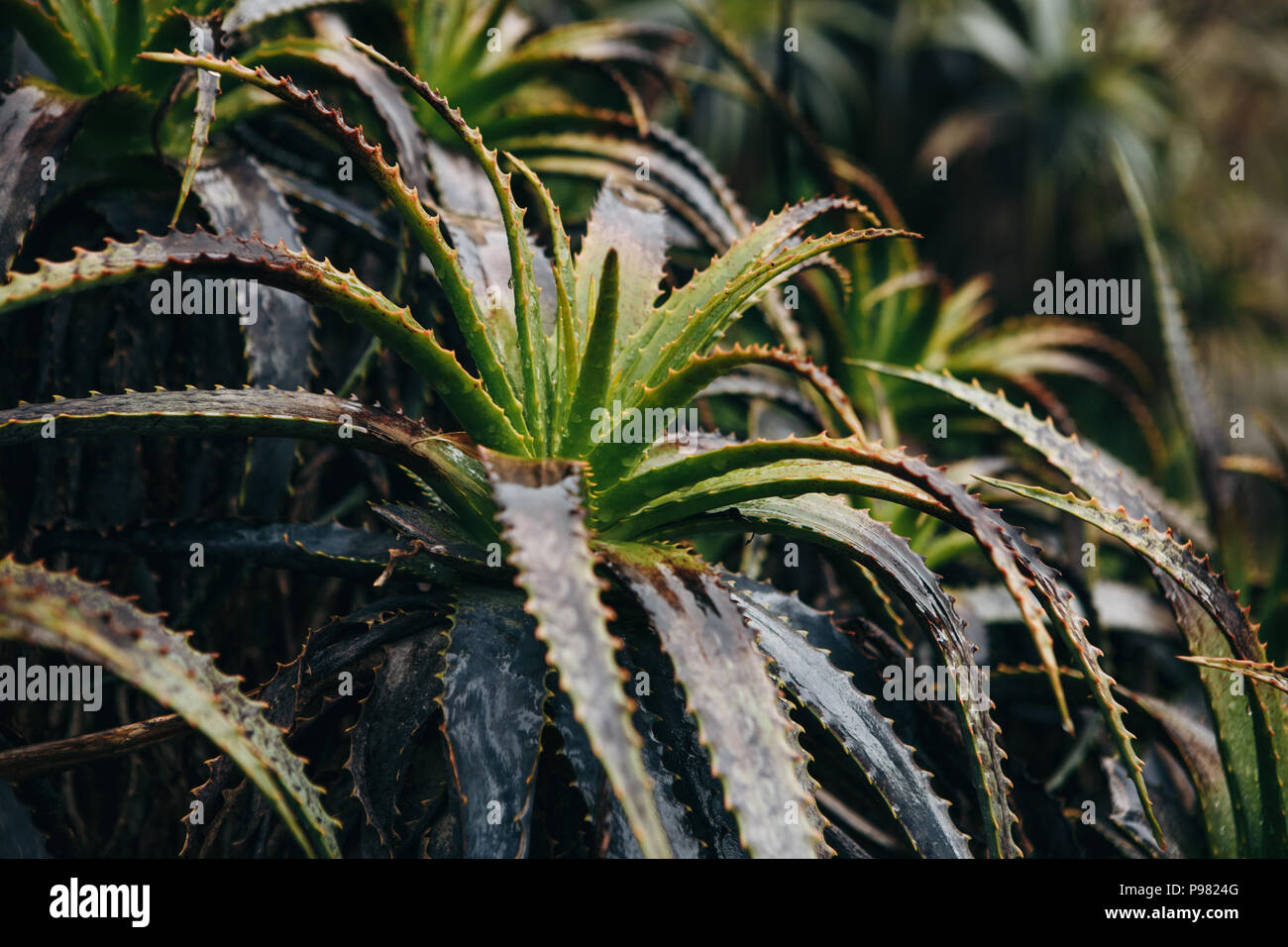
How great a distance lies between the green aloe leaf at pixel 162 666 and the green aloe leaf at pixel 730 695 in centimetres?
27

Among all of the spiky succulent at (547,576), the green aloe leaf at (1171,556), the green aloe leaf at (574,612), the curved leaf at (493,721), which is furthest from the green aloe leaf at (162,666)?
the green aloe leaf at (1171,556)

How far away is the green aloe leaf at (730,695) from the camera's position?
57cm

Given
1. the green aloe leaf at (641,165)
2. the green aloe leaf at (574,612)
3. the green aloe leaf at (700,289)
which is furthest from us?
the green aloe leaf at (641,165)

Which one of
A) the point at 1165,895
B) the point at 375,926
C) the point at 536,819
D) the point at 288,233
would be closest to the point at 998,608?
the point at 1165,895

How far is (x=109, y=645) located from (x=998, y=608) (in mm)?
1086

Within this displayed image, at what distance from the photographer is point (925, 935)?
688 mm

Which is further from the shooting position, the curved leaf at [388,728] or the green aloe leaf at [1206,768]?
the green aloe leaf at [1206,768]

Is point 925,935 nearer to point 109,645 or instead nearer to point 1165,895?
point 1165,895

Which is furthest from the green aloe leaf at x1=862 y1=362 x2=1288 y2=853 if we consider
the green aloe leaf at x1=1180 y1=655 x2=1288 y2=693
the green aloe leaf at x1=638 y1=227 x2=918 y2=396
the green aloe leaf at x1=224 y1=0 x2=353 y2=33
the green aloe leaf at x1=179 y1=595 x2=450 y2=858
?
the green aloe leaf at x1=224 y1=0 x2=353 y2=33

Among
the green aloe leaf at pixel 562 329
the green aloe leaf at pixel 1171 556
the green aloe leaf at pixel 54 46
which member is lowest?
the green aloe leaf at pixel 1171 556

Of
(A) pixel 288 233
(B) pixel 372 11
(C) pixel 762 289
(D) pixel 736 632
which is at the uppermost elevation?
(B) pixel 372 11

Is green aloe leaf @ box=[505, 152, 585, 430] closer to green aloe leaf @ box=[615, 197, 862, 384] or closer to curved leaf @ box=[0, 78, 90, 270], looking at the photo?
green aloe leaf @ box=[615, 197, 862, 384]

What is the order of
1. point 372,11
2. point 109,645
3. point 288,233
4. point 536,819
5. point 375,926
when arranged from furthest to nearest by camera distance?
point 372,11 → point 288,233 → point 536,819 → point 375,926 → point 109,645

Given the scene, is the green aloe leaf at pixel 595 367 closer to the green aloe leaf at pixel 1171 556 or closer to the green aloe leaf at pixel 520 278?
the green aloe leaf at pixel 520 278
